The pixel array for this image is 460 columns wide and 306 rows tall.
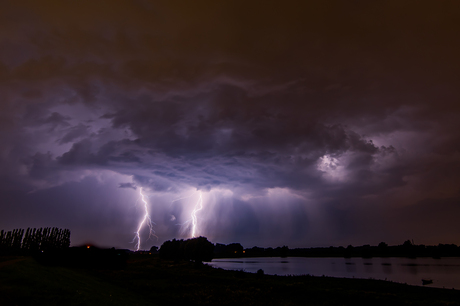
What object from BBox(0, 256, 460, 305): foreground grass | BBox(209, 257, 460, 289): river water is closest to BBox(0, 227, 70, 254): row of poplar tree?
BBox(0, 256, 460, 305): foreground grass

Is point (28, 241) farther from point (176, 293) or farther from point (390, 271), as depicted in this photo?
point (390, 271)

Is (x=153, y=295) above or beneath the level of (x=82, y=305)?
beneath

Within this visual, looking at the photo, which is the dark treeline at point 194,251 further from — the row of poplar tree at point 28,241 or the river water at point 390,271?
the row of poplar tree at point 28,241

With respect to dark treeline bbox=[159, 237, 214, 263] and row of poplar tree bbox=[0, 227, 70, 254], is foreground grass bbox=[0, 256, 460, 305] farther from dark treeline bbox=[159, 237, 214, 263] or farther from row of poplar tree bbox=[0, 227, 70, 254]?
dark treeline bbox=[159, 237, 214, 263]

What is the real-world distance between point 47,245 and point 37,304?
6658cm

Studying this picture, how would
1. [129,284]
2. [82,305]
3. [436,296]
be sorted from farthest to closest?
1. [129,284]
2. [436,296]
3. [82,305]

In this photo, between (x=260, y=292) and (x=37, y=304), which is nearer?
(x=37, y=304)

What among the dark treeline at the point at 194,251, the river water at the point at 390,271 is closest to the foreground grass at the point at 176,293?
the river water at the point at 390,271

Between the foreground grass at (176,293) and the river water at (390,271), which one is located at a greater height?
the foreground grass at (176,293)

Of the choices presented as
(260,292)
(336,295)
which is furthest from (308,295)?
(260,292)

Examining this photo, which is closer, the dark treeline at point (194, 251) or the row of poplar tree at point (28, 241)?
the row of poplar tree at point (28, 241)

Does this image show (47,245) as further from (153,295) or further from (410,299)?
(410,299)

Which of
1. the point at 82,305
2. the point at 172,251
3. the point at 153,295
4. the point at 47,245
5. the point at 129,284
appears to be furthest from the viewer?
the point at 172,251

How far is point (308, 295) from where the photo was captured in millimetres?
35719
